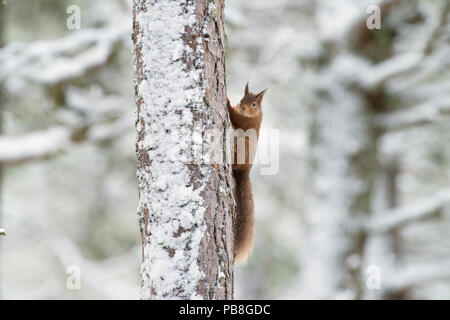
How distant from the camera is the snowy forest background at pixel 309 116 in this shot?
363 cm

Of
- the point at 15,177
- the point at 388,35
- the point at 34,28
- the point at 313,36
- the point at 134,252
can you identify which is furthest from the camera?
the point at 15,177

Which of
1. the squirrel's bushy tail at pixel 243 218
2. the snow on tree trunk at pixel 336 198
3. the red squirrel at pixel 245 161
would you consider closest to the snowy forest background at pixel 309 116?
the snow on tree trunk at pixel 336 198

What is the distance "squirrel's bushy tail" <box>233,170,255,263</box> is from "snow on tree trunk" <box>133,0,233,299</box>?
0.70ft

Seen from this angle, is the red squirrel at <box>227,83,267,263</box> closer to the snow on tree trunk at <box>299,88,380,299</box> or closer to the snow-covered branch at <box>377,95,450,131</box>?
the snow-covered branch at <box>377,95,450,131</box>

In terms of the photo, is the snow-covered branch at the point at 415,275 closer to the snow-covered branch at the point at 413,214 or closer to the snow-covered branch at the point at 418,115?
the snow-covered branch at the point at 413,214

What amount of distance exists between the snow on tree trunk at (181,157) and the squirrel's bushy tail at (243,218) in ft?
0.70

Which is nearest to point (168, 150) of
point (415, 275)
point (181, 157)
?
point (181, 157)

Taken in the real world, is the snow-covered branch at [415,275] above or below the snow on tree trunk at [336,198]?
below

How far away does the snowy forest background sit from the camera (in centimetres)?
363

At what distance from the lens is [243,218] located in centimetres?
162

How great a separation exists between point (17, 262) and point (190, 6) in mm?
7355

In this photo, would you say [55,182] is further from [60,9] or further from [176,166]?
[176,166]

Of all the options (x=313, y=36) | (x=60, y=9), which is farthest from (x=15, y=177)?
(x=313, y=36)

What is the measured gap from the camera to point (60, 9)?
15.9 feet
